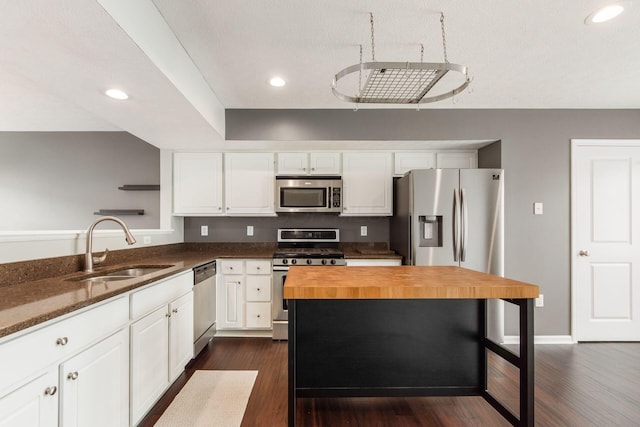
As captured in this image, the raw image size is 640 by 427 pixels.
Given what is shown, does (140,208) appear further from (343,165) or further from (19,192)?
(343,165)

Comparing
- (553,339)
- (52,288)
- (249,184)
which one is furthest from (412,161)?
(52,288)

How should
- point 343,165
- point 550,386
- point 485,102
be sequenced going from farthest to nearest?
1. point 343,165
2. point 485,102
3. point 550,386

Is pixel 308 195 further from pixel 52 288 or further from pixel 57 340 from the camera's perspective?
pixel 57 340

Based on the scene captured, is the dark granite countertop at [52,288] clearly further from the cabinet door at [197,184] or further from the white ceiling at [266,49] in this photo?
the white ceiling at [266,49]

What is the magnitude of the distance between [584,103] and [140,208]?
527 cm

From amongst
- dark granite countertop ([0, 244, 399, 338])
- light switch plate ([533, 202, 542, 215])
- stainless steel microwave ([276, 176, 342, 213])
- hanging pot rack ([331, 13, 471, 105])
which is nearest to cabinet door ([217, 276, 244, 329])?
dark granite countertop ([0, 244, 399, 338])

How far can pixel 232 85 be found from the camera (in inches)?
111

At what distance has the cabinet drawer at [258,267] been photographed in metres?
3.42

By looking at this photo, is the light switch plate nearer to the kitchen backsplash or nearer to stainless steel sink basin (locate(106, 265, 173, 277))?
the kitchen backsplash

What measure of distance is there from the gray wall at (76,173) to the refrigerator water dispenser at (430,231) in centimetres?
335

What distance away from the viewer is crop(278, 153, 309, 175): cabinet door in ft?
12.1

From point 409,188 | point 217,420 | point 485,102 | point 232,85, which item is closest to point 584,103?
point 485,102

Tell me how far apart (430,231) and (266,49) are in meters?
2.22

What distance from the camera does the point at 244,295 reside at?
341 cm
